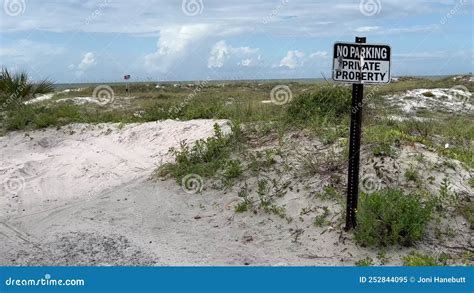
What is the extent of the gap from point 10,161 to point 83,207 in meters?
3.86

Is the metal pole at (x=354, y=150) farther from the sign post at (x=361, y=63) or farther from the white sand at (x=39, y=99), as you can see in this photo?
the white sand at (x=39, y=99)

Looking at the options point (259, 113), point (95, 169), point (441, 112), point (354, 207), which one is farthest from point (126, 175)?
point (441, 112)

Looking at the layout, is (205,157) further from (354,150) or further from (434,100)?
(434,100)

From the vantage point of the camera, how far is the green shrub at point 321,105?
970 centimetres

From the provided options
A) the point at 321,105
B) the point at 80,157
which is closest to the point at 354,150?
the point at 321,105

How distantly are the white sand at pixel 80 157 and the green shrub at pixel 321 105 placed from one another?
1.45m

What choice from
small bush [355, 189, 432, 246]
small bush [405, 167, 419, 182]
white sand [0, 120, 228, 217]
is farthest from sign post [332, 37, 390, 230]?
white sand [0, 120, 228, 217]

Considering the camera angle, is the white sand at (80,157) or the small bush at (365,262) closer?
the small bush at (365,262)

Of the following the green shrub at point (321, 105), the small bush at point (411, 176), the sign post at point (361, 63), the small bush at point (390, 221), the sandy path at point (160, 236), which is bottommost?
the sandy path at point (160, 236)

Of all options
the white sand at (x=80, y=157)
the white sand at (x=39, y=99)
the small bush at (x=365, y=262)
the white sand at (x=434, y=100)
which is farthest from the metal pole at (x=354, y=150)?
the white sand at (x=434, y=100)

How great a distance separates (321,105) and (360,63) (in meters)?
4.03

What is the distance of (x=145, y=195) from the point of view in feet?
27.9

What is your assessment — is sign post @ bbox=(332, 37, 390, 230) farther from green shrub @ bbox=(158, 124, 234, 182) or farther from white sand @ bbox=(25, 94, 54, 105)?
white sand @ bbox=(25, 94, 54, 105)

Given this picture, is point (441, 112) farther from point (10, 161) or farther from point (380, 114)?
point (10, 161)
